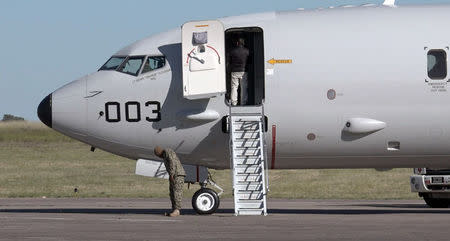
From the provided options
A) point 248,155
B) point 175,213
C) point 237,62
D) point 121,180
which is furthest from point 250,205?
point 121,180

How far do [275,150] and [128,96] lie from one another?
3780 mm

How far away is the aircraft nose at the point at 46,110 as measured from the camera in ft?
106

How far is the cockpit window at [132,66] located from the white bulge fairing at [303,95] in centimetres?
2

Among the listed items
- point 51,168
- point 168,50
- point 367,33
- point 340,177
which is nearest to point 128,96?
point 168,50

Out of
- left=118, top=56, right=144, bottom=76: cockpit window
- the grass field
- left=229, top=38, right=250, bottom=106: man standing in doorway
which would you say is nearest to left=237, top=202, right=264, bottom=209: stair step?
left=229, top=38, right=250, bottom=106: man standing in doorway

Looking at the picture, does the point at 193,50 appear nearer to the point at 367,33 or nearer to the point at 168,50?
the point at 168,50

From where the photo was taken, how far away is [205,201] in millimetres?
31984

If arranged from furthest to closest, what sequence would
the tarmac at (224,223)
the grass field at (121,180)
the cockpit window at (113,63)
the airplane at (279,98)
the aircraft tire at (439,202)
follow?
the grass field at (121,180) < the aircraft tire at (439,202) < the cockpit window at (113,63) < the airplane at (279,98) < the tarmac at (224,223)

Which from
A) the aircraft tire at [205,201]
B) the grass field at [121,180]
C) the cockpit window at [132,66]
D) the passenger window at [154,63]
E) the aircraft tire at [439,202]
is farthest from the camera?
the grass field at [121,180]

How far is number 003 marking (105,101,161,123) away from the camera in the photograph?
1257 inches

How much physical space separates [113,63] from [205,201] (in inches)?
163

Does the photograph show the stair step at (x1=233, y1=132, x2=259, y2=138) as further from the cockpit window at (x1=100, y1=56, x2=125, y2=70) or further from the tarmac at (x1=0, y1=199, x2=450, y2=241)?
the cockpit window at (x1=100, y1=56, x2=125, y2=70)

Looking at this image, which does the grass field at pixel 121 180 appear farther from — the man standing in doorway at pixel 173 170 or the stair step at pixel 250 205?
the stair step at pixel 250 205

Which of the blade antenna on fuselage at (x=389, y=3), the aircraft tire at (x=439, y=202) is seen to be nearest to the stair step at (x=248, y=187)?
the blade antenna on fuselage at (x=389, y=3)
